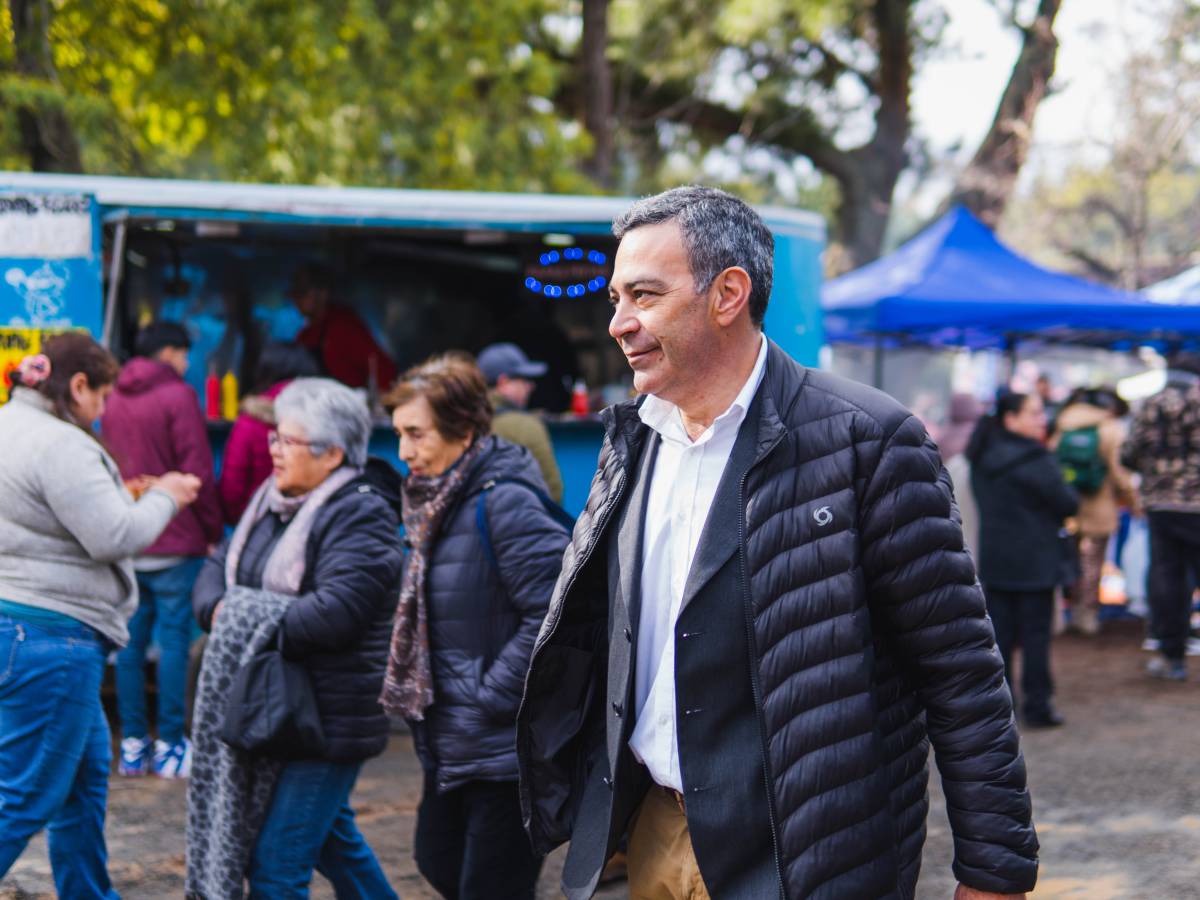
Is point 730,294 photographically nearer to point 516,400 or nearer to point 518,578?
point 518,578

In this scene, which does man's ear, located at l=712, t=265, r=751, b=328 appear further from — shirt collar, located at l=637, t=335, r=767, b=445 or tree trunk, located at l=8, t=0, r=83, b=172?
tree trunk, located at l=8, t=0, r=83, b=172

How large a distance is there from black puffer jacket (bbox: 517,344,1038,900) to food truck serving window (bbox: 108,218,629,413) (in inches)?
264

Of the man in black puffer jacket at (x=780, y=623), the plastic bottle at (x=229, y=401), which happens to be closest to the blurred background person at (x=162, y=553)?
the plastic bottle at (x=229, y=401)

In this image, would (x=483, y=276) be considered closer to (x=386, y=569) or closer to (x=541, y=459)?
(x=541, y=459)

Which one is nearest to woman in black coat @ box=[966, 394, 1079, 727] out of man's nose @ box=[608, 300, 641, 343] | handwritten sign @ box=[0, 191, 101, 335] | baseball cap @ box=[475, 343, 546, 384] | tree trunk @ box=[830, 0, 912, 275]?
baseball cap @ box=[475, 343, 546, 384]

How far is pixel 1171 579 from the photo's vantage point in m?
8.46

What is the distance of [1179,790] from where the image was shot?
20.2 feet

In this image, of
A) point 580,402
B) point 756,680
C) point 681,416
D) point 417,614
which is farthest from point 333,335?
point 756,680

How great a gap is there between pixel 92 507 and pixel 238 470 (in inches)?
107

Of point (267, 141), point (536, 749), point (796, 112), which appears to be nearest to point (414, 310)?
point (267, 141)

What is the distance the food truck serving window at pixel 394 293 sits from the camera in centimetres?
934

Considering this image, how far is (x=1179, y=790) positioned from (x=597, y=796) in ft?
15.5

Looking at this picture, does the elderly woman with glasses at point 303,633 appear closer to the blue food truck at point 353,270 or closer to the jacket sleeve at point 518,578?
the jacket sleeve at point 518,578

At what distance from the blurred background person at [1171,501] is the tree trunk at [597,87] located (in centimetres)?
633
